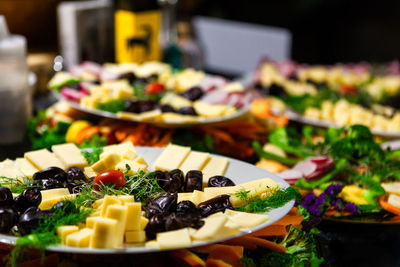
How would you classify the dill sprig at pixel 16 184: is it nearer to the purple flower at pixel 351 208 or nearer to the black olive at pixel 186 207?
the black olive at pixel 186 207

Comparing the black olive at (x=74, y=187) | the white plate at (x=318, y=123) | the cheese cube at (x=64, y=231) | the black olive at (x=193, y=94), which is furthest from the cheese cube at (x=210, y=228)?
the white plate at (x=318, y=123)

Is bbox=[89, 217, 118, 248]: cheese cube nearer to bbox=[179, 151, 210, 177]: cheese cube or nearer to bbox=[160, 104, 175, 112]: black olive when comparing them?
bbox=[179, 151, 210, 177]: cheese cube

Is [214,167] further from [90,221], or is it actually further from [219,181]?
[90,221]

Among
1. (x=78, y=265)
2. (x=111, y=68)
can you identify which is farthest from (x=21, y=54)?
(x=78, y=265)

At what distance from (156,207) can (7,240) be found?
292 mm

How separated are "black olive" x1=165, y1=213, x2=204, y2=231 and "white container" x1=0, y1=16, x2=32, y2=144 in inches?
41.4

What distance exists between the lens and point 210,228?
904 millimetres

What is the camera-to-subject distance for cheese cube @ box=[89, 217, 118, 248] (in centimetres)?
85

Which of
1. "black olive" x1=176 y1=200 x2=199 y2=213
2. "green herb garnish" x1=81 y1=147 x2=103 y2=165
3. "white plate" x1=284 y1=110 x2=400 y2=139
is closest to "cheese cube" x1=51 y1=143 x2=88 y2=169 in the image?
"green herb garnish" x1=81 y1=147 x2=103 y2=165

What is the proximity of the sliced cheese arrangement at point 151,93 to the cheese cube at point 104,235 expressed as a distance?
829mm

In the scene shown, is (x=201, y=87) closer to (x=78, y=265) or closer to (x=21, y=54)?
(x=21, y=54)

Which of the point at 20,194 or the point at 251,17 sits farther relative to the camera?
the point at 251,17

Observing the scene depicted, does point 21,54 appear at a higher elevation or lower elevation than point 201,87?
higher

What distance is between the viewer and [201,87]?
2100mm
